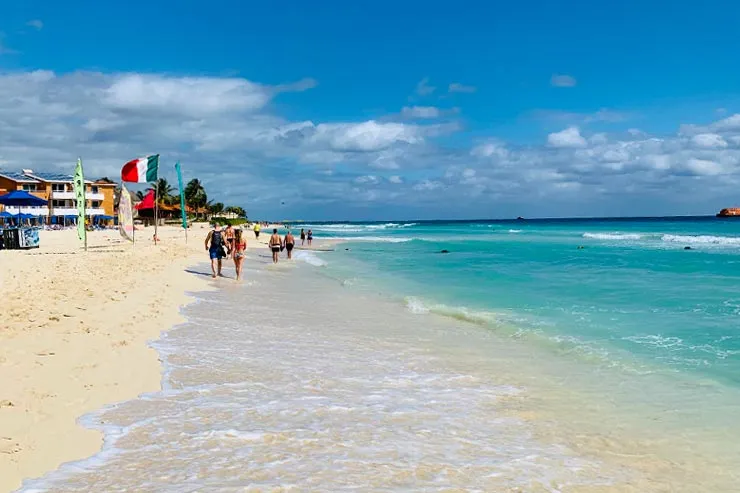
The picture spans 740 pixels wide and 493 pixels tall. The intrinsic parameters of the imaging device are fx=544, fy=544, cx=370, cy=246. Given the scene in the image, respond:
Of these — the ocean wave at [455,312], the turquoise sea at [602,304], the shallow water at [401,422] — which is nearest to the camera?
the shallow water at [401,422]

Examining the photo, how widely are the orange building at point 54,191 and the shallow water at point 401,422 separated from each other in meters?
61.5

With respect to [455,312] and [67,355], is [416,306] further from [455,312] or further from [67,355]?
[67,355]

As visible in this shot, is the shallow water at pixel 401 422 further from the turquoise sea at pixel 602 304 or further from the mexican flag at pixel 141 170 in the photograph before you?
the mexican flag at pixel 141 170

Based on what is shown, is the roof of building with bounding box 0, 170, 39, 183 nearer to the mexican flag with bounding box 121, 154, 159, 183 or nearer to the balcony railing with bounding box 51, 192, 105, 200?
the balcony railing with bounding box 51, 192, 105, 200

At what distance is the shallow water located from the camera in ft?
14.0

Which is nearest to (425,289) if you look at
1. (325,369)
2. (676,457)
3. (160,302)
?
(160,302)

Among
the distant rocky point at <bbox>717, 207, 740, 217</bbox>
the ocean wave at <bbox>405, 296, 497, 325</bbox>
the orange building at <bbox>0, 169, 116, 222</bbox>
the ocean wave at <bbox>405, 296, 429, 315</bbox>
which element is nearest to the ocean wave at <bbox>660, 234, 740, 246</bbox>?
the ocean wave at <bbox>405, 296, 429, 315</bbox>

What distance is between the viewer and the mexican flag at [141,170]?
84.3 ft

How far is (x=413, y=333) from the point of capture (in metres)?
10.4

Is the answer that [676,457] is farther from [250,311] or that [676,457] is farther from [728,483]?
[250,311]

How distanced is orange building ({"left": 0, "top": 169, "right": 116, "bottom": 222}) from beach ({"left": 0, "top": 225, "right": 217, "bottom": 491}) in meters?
54.6

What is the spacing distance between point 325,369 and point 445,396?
70.5 inches

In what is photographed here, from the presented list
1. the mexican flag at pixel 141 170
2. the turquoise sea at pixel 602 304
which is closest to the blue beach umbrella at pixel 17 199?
the mexican flag at pixel 141 170

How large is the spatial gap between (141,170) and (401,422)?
24.1 meters
